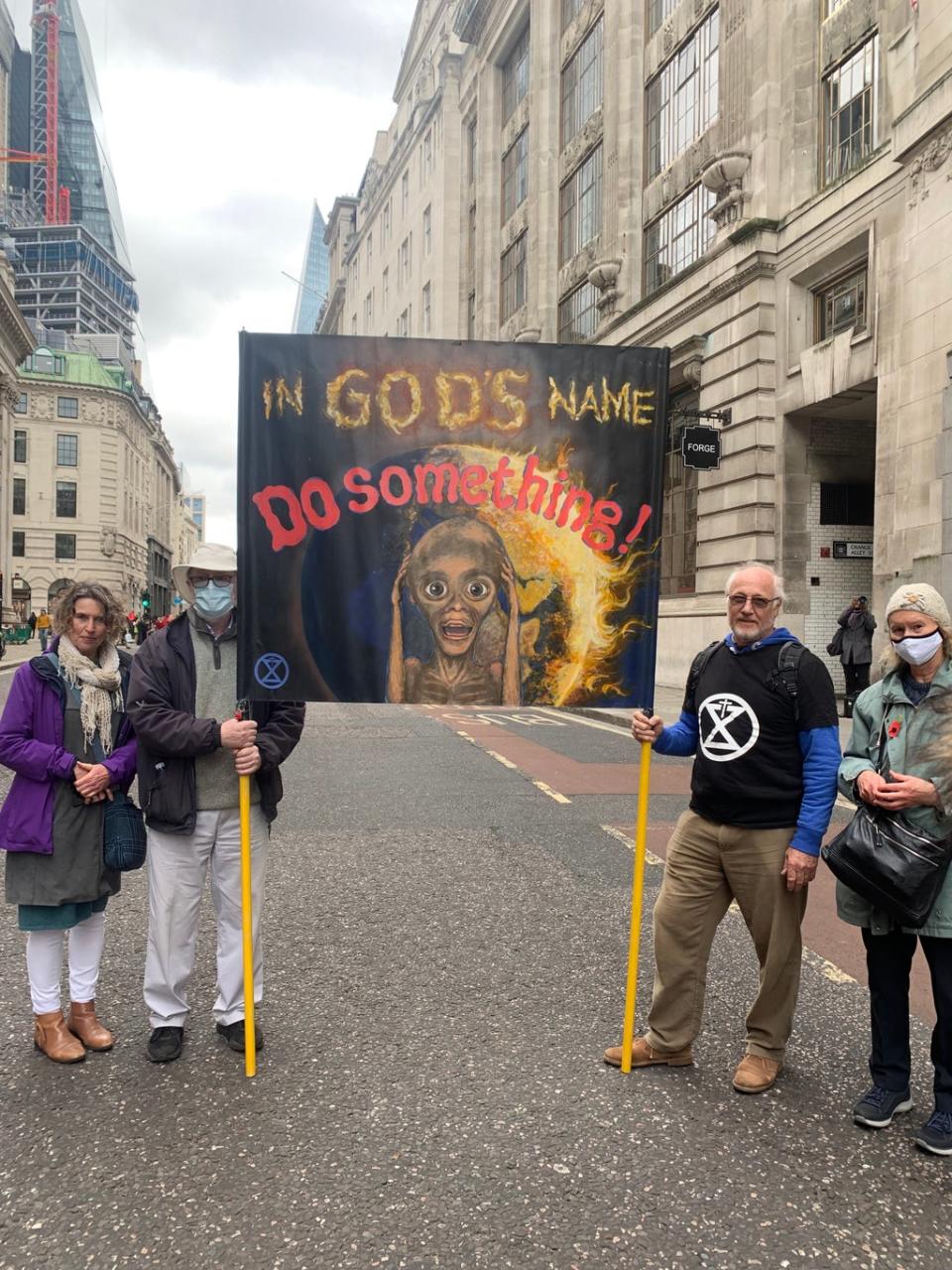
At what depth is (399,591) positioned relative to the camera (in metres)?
4.11

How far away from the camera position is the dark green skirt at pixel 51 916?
3.84 metres

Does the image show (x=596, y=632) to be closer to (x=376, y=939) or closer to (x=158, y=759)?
(x=158, y=759)

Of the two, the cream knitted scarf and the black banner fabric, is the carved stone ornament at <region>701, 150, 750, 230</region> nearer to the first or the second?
the black banner fabric

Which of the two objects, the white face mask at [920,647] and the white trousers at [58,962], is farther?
the white trousers at [58,962]

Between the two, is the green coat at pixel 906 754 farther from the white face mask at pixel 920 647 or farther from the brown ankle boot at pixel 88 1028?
the brown ankle boot at pixel 88 1028

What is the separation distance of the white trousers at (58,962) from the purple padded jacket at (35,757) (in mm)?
383

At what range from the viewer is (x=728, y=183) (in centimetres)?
2103

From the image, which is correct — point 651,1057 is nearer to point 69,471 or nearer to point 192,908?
point 192,908

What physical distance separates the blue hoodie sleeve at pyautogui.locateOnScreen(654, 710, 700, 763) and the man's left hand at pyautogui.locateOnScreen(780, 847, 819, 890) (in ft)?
2.07

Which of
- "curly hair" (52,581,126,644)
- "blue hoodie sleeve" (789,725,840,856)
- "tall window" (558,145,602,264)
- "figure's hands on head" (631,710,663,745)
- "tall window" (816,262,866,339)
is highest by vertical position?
"tall window" (558,145,602,264)

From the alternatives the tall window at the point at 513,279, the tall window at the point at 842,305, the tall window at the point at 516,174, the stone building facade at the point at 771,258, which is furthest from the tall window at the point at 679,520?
the tall window at the point at 516,174

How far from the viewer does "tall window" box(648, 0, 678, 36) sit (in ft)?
82.1

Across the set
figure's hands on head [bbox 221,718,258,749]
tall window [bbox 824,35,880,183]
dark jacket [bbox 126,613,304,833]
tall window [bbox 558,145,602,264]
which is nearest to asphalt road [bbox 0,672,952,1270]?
dark jacket [bbox 126,613,304,833]

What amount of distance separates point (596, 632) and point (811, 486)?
1801cm
